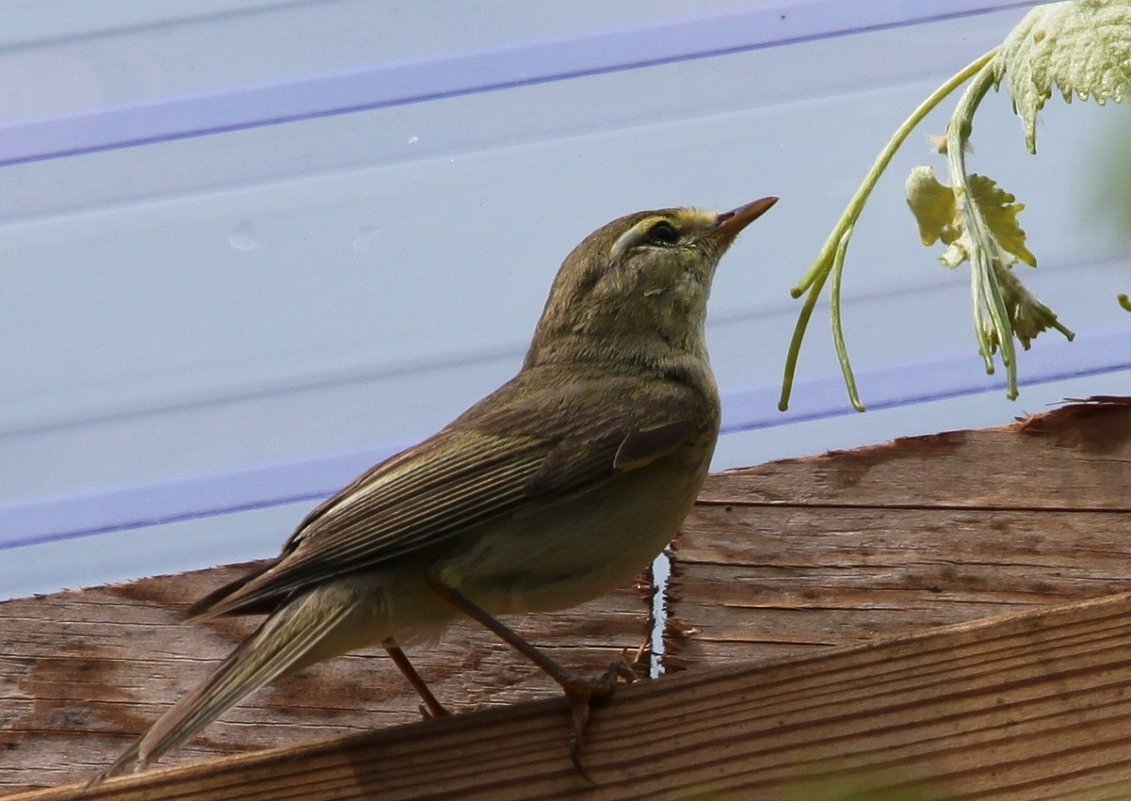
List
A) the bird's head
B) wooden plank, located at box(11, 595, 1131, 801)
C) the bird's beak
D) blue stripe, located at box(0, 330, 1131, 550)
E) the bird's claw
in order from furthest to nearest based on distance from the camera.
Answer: the bird's head → the bird's beak → blue stripe, located at box(0, 330, 1131, 550) → the bird's claw → wooden plank, located at box(11, 595, 1131, 801)

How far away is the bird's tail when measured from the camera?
7.18ft

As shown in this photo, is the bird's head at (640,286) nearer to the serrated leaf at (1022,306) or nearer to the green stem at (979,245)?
the green stem at (979,245)

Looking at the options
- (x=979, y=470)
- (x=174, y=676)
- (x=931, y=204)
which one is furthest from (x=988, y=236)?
(x=174, y=676)

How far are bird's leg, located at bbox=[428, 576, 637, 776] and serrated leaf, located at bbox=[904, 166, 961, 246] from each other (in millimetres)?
963

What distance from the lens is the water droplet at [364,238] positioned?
3469 mm

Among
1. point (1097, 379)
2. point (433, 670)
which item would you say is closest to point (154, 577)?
point (433, 670)

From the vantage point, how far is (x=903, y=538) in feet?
8.85

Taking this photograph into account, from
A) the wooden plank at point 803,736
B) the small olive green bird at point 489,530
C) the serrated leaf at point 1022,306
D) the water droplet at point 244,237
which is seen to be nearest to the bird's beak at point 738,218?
the small olive green bird at point 489,530

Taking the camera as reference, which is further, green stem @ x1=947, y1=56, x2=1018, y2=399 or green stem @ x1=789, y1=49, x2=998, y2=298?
green stem @ x1=789, y1=49, x2=998, y2=298

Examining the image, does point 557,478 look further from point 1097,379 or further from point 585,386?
point 1097,379

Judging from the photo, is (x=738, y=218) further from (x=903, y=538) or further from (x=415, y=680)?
(x=415, y=680)

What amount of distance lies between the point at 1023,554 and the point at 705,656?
61 cm

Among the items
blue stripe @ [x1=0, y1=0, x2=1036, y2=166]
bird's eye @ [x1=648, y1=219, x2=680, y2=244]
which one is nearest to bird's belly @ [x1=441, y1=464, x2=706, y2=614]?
bird's eye @ [x1=648, y1=219, x2=680, y2=244]

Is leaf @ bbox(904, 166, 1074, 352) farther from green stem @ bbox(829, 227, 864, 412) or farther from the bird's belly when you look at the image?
the bird's belly
